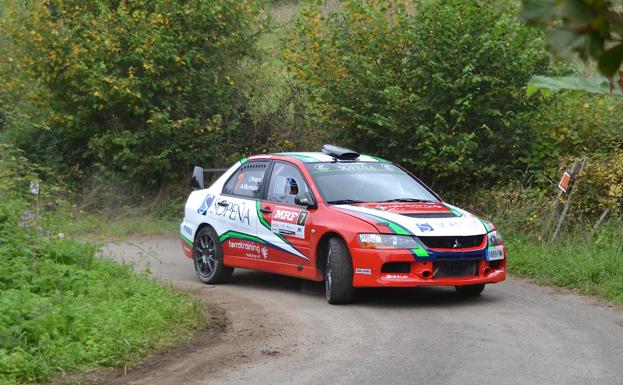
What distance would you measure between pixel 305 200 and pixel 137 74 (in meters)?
9.83

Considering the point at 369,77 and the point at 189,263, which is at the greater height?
the point at 369,77

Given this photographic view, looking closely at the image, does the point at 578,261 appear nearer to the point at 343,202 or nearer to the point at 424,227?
the point at 424,227

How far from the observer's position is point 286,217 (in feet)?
35.8

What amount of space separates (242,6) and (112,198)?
16.7 feet

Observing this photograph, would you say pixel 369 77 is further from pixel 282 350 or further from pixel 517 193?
pixel 282 350

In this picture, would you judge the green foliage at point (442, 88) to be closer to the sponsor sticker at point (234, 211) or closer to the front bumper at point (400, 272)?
the sponsor sticker at point (234, 211)

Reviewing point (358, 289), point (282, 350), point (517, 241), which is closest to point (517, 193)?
point (517, 241)

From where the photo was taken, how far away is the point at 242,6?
66.2 ft

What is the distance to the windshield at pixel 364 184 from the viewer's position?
10.8 m

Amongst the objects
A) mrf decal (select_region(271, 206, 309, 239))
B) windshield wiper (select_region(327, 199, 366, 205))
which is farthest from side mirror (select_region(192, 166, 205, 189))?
windshield wiper (select_region(327, 199, 366, 205))

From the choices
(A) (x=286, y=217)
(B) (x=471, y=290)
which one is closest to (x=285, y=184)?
(A) (x=286, y=217)

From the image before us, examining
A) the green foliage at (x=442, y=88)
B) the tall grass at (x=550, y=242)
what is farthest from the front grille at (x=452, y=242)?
the green foliage at (x=442, y=88)

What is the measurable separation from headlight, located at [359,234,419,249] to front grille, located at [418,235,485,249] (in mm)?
136

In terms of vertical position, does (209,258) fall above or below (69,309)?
above
